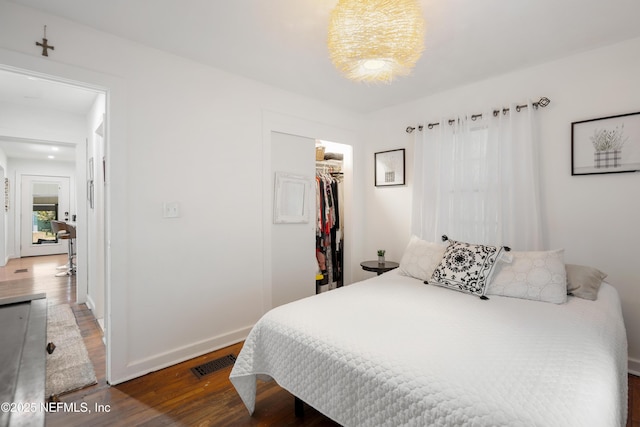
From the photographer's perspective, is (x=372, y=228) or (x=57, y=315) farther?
(x=372, y=228)

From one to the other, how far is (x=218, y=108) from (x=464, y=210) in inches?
96.4

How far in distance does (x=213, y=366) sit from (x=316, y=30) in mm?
2541

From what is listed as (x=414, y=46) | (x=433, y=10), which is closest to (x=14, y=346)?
(x=414, y=46)

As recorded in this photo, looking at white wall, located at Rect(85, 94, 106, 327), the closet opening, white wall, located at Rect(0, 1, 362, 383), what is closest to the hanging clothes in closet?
the closet opening

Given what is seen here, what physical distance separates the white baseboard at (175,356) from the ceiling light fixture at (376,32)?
7.77 ft

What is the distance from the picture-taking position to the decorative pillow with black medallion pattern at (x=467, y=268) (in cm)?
215

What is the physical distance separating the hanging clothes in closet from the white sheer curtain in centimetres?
102

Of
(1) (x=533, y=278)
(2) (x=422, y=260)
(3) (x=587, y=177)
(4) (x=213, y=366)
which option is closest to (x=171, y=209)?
(4) (x=213, y=366)

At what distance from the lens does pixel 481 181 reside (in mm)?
2850

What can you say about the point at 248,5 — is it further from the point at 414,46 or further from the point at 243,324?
the point at 243,324

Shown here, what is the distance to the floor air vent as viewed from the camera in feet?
7.39

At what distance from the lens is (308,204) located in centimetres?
340

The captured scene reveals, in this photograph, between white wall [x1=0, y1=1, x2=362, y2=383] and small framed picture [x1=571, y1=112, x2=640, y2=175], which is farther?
small framed picture [x1=571, y1=112, x2=640, y2=175]

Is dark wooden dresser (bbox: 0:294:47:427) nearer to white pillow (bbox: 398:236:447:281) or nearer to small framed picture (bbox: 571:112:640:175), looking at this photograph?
white pillow (bbox: 398:236:447:281)
